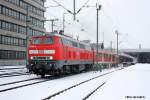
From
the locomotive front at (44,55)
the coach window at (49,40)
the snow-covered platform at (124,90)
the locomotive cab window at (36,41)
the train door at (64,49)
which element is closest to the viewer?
the snow-covered platform at (124,90)

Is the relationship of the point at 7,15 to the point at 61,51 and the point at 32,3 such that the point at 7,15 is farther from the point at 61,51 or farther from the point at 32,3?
the point at 61,51

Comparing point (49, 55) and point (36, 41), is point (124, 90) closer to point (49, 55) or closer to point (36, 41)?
point (49, 55)

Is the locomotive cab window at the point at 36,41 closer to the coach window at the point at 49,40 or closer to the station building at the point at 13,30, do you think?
the coach window at the point at 49,40

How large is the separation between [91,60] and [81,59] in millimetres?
6940

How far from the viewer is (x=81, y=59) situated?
104 ft

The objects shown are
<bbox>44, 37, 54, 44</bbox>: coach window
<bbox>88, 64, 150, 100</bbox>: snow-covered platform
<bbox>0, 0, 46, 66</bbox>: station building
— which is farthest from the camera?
<bbox>0, 0, 46, 66</bbox>: station building

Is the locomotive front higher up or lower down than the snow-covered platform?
higher up

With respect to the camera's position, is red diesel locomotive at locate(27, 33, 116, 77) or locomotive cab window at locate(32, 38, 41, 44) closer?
red diesel locomotive at locate(27, 33, 116, 77)

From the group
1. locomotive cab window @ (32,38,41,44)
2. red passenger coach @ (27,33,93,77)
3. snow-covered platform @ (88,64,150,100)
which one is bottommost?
snow-covered platform @ (88,64,150,100)

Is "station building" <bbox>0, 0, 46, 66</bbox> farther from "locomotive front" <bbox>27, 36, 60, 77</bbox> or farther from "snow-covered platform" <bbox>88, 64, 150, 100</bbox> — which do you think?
"snow-covered platform" <bbox>88, 64, 150, 100</bbox>

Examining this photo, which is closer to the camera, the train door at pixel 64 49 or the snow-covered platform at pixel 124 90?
the snow-covered platform at pixel 124 90

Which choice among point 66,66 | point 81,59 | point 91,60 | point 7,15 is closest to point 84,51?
point 81,59

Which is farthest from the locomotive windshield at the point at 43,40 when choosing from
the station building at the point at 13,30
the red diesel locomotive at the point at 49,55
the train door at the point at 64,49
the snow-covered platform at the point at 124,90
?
the station building at the point at 13,30

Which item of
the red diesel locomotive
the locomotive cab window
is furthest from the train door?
the locomotive cab window
